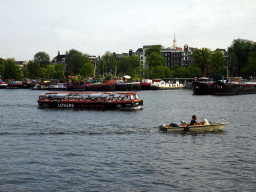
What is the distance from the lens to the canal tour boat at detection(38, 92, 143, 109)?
69.8m

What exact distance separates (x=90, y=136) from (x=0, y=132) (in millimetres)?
11790

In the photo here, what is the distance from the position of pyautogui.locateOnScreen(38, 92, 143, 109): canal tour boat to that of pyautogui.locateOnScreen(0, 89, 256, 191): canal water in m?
20.4

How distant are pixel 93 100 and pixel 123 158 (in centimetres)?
4405

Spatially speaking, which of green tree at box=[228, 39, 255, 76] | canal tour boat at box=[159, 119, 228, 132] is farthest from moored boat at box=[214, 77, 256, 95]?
canal tour boat at box=[159, 119, 228, 132]

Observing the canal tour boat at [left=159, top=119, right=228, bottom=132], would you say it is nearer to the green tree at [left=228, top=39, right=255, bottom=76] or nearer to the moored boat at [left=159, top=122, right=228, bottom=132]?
the moored boat at [left=159, top=122, right=228, bottom=132]

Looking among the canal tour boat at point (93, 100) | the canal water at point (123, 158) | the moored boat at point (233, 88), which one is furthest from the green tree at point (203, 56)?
the canal water at point (123, 158)

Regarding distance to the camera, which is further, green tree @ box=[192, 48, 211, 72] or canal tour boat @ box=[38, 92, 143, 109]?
green tree @ box=[192, 48, 211, 72]

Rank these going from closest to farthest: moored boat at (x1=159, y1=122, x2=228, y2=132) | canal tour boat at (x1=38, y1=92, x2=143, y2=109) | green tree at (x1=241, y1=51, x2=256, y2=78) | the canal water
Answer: the canal water < moored boat at (x1=159, y1=122, x2=228, y2=132) < canal tour boat at (x1=38, y1=92, x2=143, y2=109) < green tree at (x1=241, y1=51, x2=256, y2=78)

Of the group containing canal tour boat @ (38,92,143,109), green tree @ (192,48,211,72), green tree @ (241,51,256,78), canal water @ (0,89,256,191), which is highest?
green tree @ (192,48,211,72)

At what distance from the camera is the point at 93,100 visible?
73812 millimetres

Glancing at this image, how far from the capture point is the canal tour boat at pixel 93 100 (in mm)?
69812

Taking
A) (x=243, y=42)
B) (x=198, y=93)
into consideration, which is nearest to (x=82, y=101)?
(x=198, y=93)

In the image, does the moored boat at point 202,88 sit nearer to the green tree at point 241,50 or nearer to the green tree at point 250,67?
the green tree at point 250,67

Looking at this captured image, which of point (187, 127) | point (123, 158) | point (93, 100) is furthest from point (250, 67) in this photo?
point (123, 158)
